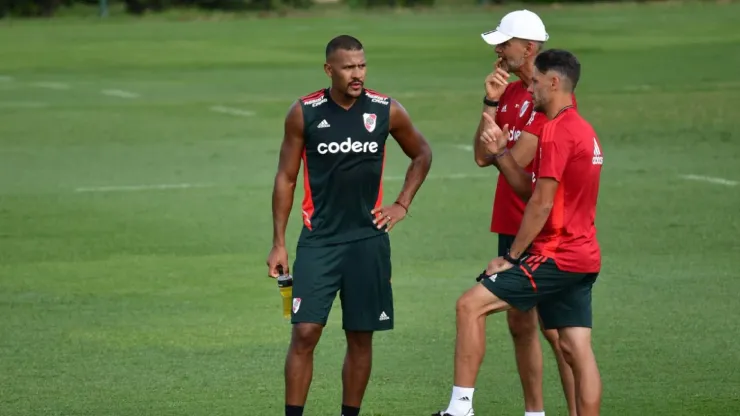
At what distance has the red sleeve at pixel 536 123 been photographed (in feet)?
30.6

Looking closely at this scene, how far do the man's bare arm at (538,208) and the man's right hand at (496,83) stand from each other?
0.84 meters

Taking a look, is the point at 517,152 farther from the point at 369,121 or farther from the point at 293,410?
the point at 293,410

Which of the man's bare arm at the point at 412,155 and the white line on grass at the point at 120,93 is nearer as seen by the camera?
the man's bare arm at the point at 412,155

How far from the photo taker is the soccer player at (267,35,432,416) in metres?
9.49

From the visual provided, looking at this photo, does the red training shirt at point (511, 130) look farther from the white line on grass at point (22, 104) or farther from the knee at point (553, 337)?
the white line on grass at point (22, 104)

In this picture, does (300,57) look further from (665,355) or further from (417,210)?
(665,355)

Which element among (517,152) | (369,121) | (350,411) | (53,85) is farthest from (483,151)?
(53,85)

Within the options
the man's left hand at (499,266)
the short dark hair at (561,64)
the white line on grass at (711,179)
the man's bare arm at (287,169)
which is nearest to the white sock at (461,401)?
the man's left hand at (499,266)

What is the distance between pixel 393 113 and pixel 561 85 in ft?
4.02

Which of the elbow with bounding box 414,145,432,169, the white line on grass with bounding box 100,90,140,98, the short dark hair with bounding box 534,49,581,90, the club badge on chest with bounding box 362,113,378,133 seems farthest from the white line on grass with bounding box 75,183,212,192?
the short dark hair with bounding box 534,49,581,90

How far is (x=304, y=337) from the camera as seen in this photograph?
31.1 feet

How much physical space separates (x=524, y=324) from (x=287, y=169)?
5.35 ft

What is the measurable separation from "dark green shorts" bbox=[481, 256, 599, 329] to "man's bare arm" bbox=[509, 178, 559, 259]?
18 cm

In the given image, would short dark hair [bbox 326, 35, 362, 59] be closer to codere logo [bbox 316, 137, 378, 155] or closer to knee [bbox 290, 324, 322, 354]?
codere logo [bbox 316, 137, 378, 155]
